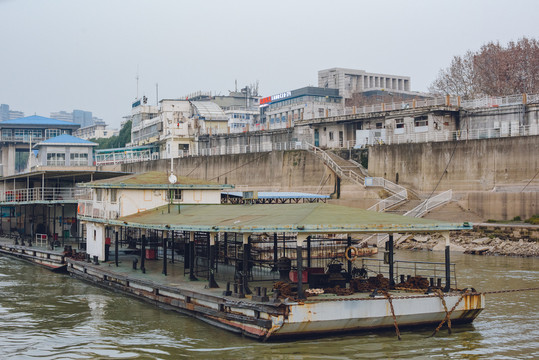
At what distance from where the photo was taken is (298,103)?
10344cm

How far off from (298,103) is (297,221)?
84.8m

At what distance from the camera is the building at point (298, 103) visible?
101m

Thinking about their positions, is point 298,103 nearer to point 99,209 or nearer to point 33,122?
point 33,122

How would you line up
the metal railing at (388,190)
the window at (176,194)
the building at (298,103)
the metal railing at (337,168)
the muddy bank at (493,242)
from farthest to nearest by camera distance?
the building at (298,103) → the metal railing at (337,168) → the metal railing at (388,190) → the muddy bank at (493,242) → the window at (176,194)

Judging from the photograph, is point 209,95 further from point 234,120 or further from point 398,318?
point 398,318

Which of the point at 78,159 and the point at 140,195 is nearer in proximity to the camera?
the point at 140,195

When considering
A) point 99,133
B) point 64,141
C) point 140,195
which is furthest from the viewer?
point 99,133

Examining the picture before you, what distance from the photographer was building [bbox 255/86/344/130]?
101m

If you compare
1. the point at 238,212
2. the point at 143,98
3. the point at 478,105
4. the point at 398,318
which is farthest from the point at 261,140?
the point at 398,318

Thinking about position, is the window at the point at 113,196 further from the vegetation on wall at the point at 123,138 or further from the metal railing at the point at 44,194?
the vegetation on wall at the point at 123,138

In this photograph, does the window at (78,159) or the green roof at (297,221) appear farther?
the window at (78,159)

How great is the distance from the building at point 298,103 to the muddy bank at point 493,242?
56.8m

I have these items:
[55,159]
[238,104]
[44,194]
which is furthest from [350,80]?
[44,194]

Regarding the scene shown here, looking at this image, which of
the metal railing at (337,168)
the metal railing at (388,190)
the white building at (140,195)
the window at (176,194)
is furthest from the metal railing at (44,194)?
the metal railing at (388,190)
